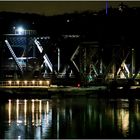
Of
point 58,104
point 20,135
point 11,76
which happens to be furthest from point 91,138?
point 11,76

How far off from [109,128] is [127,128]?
1.38 meters

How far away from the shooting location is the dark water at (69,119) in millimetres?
44812

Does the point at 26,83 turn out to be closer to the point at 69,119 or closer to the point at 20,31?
the point at 20,31

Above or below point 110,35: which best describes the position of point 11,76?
below

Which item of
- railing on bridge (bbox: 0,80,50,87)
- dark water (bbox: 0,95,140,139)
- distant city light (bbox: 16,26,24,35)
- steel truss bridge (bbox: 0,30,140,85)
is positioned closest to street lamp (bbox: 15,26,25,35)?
distant city light (bbox: 16,26,24,35)

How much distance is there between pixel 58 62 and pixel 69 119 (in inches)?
1970

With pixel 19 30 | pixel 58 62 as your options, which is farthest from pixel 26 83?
pixel 19 30

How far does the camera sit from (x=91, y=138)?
42000mm

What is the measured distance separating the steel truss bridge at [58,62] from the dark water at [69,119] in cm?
1900

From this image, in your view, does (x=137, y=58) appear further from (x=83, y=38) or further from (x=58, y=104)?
(x=58, y=104)

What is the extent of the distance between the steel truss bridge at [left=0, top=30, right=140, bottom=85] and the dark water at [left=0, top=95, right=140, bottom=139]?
Result: 62.3ft

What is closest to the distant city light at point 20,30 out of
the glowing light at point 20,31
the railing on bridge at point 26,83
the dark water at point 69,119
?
the glowing light at point 20,31

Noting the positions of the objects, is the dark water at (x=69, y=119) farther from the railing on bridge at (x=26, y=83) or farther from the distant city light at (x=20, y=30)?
the distant city light at (x=20, y=30)

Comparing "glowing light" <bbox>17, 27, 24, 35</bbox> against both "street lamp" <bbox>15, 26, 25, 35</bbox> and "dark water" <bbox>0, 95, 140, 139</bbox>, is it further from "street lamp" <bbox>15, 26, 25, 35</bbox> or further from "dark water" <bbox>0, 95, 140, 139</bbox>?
"dark water" <bbox>0, 95, 140, 139</bbox>
